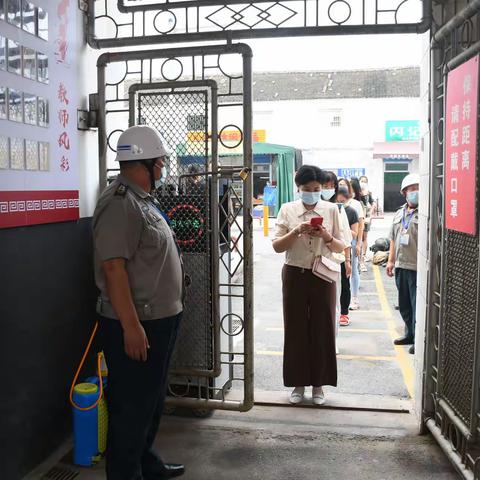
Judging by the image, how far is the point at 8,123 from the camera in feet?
8.30

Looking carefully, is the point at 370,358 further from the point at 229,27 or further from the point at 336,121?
the point at 336,121

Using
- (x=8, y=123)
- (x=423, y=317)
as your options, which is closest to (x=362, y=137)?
(x=423, y=317)

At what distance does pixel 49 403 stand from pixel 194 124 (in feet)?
6.32

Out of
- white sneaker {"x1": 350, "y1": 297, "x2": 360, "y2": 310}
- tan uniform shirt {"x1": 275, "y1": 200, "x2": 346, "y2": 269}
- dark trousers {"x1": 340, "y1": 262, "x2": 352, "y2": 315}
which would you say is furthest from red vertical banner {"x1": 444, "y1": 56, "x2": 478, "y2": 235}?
white sneaker {"x1": 350, "y1": 297, "x2": 360, "y2": 310}

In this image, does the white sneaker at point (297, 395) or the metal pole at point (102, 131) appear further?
the white sneaker at point (297, 395)

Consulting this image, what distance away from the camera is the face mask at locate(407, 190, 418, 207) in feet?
16.2

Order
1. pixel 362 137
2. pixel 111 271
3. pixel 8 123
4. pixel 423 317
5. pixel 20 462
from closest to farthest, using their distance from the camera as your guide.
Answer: pixel 111 271 → pixel 8 123 → pixel 20 462 → pixel 423 317 → pixel 362 137

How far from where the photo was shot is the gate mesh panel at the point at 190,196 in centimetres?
349

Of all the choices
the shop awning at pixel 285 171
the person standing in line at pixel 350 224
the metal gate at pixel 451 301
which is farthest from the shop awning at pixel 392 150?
the metal gate at pixel 451 301

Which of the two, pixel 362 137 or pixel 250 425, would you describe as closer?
pixel 250 425

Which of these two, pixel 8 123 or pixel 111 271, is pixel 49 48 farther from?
pixel 111 271

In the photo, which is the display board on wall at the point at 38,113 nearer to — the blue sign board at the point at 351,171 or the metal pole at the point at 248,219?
the metal pole at the point at 248,219

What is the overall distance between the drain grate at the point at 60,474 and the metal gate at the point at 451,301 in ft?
6.81

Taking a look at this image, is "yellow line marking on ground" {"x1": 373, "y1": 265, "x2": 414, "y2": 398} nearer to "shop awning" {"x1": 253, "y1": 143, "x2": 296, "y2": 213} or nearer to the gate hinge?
the gate hinge
